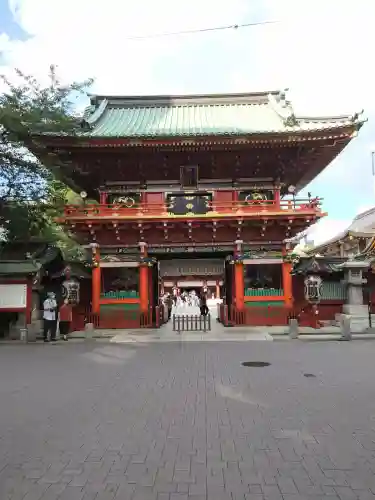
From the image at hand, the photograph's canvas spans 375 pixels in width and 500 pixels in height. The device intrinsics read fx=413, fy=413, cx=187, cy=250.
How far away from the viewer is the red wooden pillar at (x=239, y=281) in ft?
65.9

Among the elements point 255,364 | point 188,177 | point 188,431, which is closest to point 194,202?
point 188,177

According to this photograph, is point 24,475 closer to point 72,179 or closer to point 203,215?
point 203,215

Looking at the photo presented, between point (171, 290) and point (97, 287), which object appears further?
point (171, 290)

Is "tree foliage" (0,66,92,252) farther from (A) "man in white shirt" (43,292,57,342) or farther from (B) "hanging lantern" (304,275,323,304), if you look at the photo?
(B) "hanging lantern" (304,275,323,304)

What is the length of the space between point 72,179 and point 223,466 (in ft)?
64.6

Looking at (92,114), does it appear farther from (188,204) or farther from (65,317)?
(65,317)

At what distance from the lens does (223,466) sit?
4543 millimetres

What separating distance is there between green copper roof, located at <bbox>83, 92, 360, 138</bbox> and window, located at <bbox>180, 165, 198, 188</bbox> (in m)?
1.89

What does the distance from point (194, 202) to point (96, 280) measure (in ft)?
20.5

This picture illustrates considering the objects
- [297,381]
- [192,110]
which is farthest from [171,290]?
[297,381]

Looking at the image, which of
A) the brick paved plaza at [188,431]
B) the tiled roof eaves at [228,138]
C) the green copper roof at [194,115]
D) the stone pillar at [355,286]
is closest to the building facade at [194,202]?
the tiled roof eaves at [228,138]

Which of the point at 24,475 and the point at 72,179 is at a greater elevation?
the point at 72,179

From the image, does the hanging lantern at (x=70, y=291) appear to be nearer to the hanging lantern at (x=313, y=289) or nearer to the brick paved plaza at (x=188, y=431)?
the brick paved plaza at (x=188, y=431)

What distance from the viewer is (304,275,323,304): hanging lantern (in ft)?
64.3
